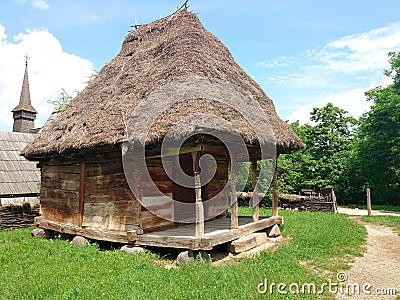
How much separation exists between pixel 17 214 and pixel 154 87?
8.10 m

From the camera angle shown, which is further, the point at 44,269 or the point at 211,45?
the point at 211,45

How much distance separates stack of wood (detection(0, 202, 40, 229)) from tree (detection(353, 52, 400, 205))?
19.8m

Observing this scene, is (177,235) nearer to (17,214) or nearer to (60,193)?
(60,193)

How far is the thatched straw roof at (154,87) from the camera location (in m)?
7.37

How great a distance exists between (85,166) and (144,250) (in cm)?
310

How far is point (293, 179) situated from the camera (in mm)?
26812

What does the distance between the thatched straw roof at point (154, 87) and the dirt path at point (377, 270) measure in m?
3.29

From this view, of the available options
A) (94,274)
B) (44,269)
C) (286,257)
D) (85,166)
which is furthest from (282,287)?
(85,166)

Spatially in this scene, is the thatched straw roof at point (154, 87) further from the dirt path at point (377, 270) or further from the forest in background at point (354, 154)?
the forest in background at point (354, 154)

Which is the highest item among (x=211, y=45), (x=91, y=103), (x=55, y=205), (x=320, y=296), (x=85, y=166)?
(x=211, y=45)

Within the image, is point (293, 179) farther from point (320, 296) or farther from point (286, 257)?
point (320, 296)

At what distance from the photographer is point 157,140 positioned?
675cm

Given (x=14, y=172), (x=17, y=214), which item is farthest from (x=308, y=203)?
(x=14, y=172)

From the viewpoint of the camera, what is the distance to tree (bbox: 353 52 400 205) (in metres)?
20.7
